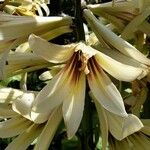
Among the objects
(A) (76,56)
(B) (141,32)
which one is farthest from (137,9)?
(A) (76,56)

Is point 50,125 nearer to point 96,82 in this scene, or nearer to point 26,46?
point 96,82

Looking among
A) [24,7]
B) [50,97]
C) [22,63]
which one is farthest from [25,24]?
[24,7]

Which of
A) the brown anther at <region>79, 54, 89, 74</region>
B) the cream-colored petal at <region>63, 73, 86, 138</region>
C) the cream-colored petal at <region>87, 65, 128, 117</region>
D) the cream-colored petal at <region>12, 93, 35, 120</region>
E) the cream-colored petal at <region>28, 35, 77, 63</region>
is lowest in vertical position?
the cream-colored petal at <region>12, 93, 35, 120</region>

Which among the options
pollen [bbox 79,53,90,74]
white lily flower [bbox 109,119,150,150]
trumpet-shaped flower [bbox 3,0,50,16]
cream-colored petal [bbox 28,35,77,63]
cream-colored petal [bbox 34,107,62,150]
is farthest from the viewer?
trumpet-shaped flower [bbox 3,0,50,16]

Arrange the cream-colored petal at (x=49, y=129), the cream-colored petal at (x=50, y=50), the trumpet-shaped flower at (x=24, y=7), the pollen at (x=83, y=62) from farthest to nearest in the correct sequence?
1. the trumpet-shaped flower at (x=24, y=7)
2. the cream-colored petal at (x=49, y=129)
3. the pollen at (x=83, y=62)
4. the cream-colored petal at (x=50, y=50)

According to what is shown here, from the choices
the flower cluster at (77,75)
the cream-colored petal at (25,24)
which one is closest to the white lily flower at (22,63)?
the flower cluster at (77,75)

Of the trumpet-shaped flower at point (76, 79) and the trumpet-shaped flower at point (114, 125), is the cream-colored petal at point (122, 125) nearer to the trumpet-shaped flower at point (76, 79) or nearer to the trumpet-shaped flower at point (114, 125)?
the trumpet-shaped flower at point (114, 125)

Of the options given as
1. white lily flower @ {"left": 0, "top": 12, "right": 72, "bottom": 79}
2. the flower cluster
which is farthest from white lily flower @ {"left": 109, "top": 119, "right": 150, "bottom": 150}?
white lily flower @ {"left": 0, "top": 12, "right": 72, "bottom": 79}

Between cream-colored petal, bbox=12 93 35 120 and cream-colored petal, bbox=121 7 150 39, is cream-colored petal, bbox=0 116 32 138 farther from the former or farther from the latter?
cream-colored petal, bbox=121 7 150 39
